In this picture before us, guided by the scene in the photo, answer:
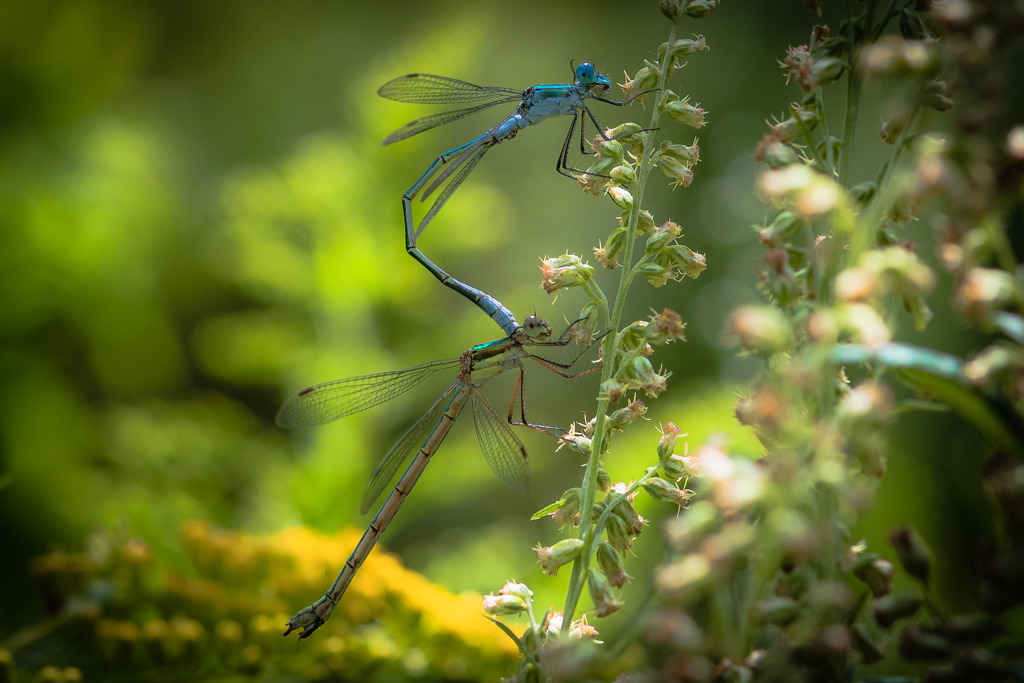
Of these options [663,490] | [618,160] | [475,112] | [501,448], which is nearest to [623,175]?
[618,160]

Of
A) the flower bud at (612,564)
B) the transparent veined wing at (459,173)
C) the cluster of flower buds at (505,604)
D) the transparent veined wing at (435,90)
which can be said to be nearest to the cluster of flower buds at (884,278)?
the flower bud at (612,564)

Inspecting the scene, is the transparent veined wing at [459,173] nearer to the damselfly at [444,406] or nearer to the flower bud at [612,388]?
the damselfly at [444,406]

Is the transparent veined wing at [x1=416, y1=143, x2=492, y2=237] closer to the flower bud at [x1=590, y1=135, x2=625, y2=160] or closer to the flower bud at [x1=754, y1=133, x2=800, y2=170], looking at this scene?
the flower bud at [x1=590, y1=135, x2=625, y2=160]

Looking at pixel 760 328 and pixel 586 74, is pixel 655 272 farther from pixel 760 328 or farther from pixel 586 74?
pixel 586 74

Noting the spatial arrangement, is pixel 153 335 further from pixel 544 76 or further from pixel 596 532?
pixel 544 76

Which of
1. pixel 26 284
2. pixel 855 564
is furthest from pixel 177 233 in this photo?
pixel 855 564

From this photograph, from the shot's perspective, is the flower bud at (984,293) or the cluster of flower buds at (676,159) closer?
the flower bud at (984,293)
